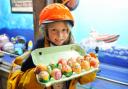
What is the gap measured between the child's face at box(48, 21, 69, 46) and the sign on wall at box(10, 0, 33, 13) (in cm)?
107

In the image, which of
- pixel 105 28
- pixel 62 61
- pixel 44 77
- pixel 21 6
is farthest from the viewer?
pixel 21 6

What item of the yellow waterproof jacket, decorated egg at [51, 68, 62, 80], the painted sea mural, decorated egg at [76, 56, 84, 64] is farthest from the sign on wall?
decorated egg at [51, 68, 62, 80]

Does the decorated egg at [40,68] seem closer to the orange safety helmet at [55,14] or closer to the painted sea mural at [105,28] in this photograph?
the orange safety helmet at [55,14]

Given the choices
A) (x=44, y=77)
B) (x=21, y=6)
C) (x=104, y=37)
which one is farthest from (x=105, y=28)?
(x=21, y=6)

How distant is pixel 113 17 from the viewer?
5.15ft

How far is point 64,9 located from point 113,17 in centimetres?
48

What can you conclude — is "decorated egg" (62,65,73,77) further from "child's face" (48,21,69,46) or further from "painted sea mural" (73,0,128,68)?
"painted sea mural" (73,0,128,68)

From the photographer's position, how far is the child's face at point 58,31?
3.87 ft

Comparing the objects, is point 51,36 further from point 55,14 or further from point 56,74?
point 56,74

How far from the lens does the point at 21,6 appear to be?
230 centimetres

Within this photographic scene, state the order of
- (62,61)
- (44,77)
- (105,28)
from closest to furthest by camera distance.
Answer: (44,77) < (62,61) < (105,28)

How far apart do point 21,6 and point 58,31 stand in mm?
1221

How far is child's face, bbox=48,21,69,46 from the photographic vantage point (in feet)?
3.87

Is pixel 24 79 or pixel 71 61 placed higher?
pixel 71 61
